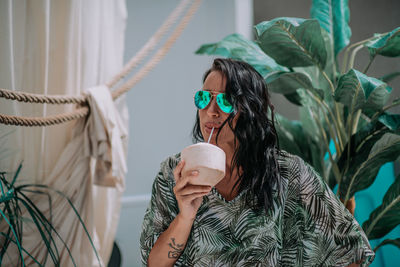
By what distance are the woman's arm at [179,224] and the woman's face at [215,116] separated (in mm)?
139

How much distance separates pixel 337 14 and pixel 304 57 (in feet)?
0.88

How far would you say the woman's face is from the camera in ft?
2.67

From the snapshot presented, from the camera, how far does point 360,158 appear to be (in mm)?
1160

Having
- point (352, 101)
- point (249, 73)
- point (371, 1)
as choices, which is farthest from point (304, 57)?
point (371, 1)

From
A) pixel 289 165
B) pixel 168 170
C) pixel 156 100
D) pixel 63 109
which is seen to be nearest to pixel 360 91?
pixel 289 165

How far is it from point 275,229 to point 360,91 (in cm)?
45

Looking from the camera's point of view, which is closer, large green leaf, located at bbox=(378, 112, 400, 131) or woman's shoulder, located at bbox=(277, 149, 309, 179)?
woman's shoulder, located at bbox=(277, 149, 309, 179)

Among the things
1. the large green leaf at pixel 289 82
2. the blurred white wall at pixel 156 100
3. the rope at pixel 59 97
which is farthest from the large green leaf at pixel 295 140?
the blurred white wall at pixel 156 100

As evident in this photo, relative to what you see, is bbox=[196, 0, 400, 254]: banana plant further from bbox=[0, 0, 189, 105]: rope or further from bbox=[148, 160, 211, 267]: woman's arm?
bbox=[148, 160, 211, 267]: woman's arm

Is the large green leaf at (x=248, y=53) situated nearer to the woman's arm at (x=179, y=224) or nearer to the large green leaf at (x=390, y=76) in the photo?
the large green leaf at (x=390, y=76)

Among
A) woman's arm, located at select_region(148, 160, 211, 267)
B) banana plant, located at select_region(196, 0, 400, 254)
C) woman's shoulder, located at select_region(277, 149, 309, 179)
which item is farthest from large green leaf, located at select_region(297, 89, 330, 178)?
woman's arm, located at select_region(148, 160, 211, 267)

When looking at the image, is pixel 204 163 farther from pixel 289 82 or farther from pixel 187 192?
pixel 289 82

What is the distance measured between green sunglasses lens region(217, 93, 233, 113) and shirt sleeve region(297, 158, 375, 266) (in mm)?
260

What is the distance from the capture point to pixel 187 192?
72 cm
